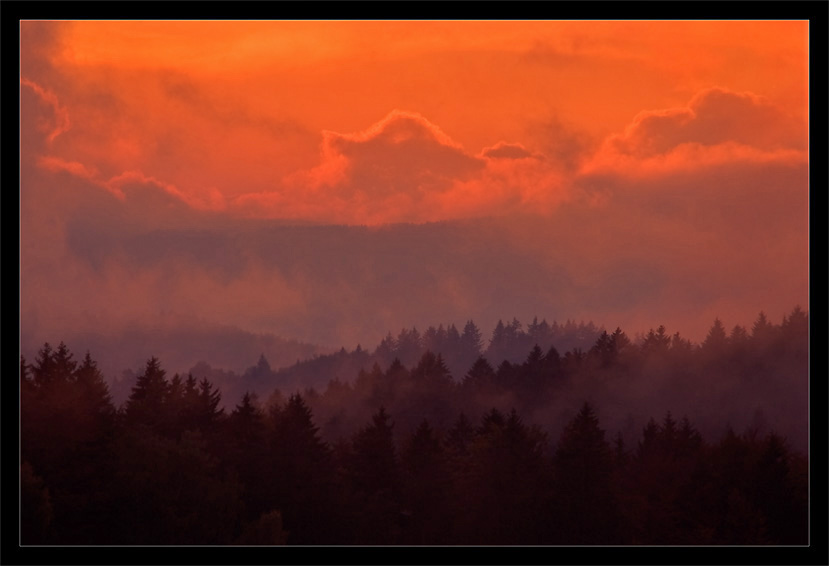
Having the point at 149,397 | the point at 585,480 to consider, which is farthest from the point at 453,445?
the point at 149,397

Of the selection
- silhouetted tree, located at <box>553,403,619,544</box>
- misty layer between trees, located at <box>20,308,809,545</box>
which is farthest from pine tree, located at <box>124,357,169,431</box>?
silhouetted tree, located at <box>553,403,619,544</box>

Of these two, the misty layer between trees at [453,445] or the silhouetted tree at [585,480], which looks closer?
the misty layer between trees at [453,445]

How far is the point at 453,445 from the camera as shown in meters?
15.7

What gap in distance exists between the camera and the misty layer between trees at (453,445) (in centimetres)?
1488

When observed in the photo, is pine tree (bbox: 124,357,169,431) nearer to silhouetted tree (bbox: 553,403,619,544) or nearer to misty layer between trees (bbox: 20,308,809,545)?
misty layer between trees (bbox: 20,308,809,545)

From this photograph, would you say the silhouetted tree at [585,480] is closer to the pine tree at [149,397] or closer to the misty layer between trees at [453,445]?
the misty layer between trees at [453,445]

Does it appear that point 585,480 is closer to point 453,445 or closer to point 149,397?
point 453,445

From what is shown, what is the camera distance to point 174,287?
50.3 ft

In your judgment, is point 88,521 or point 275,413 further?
point 275,413

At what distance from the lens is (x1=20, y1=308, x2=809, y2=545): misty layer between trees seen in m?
14.9

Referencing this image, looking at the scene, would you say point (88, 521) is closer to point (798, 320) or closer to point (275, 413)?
point (275, 413)

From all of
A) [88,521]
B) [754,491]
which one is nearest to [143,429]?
[88,521]

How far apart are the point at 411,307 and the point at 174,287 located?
393 cm

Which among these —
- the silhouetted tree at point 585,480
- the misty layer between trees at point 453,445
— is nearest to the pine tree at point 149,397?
the misty layer between trees at point 453,445
